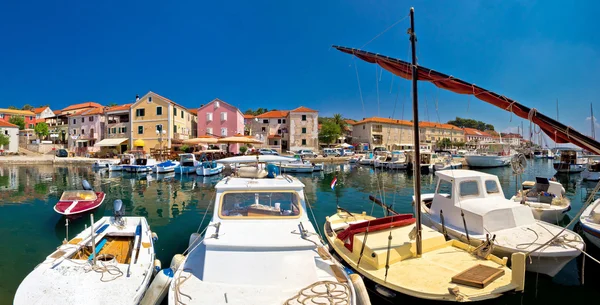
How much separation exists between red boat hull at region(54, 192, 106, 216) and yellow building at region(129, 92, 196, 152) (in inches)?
1498

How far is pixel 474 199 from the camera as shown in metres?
9.12

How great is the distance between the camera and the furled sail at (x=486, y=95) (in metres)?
4.86

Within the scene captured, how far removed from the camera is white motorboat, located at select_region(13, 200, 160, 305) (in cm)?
515

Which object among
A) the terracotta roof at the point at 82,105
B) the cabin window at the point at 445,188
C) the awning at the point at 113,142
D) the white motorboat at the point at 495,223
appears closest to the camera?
the white motorboat at the point at 495,223

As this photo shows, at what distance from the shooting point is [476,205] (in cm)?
862

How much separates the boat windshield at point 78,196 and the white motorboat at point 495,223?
616 inches

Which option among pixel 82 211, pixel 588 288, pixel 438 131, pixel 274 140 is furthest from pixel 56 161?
pixel 438 131

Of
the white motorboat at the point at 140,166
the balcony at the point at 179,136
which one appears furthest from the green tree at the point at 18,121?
the white motorboat at the point at 140,166

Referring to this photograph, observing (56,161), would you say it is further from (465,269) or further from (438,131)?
(438,131)

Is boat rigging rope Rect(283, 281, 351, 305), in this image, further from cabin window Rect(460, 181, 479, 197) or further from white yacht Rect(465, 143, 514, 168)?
white yacht Rect(465, 143, 514, 168)

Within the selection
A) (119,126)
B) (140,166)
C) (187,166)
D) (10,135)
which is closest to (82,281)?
(187,166)

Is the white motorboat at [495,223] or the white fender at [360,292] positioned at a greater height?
the white motorboat at [495,223]

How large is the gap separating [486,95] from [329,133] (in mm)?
66861

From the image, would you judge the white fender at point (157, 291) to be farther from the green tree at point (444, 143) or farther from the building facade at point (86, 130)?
the green tree at point (444, 143)
